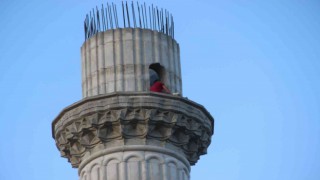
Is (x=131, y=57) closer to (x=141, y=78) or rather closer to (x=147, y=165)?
(x=141, y=78)

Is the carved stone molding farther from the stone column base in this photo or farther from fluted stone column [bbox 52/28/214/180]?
the stone column base

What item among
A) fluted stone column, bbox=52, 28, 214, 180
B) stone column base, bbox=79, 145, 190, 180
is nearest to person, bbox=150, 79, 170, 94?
fluted stone column, bbox=52, 28, 214, 180

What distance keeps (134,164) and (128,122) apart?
1315mm

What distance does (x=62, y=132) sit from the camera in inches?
1503

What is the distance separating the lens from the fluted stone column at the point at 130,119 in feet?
121

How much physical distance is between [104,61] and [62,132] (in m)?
2.56

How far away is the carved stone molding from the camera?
3703 cm

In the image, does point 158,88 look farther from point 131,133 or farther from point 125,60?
point 131,133

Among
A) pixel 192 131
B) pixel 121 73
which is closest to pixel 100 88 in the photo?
pixel 121 73

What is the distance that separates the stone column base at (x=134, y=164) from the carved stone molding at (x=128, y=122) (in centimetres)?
26

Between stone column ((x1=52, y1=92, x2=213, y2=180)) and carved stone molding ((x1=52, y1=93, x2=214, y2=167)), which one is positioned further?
carved stone molding ((x1=52, y1=93, x2=214, y2=167))

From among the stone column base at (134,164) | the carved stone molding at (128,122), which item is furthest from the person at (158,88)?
the stone column base at (134,164)

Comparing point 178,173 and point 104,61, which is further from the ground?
point 104,61

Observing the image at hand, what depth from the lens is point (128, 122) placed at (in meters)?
37.1
